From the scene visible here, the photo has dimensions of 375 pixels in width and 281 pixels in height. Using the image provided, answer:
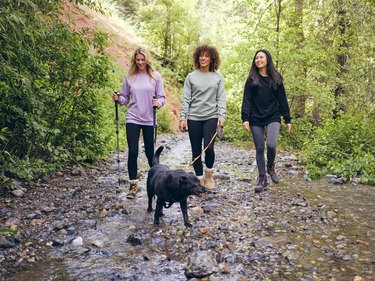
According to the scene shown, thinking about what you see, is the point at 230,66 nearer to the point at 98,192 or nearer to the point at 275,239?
the point at 98,192

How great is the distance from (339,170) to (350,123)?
178 centimetres

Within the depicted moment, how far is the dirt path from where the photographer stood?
11.3 feet

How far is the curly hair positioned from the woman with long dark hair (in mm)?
643

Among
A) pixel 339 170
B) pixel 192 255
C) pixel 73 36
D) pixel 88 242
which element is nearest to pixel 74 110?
pixel 73 36

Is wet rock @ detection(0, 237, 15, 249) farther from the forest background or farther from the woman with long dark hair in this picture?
the woman with long dark hair

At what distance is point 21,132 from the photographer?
5688 mm

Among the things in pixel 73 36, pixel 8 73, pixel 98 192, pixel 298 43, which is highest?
pixel 298 43

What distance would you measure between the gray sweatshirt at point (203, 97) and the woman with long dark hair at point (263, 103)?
0.48 meters

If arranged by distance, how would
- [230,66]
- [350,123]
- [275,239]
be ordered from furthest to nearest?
[230,66] → [350,123] → [275,239]

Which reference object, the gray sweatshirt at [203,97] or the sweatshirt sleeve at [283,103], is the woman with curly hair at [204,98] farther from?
the sweatshirt sleeve at [283,103]

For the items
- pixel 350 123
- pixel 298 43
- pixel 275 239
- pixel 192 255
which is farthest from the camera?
pixel 298 43

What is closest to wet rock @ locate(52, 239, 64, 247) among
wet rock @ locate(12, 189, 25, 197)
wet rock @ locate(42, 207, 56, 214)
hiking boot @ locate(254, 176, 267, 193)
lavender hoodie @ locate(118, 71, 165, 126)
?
wet rock @ locate(42, 207, 56, 214)

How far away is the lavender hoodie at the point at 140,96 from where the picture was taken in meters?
6.15

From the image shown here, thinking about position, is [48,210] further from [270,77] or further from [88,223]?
[270,77]
